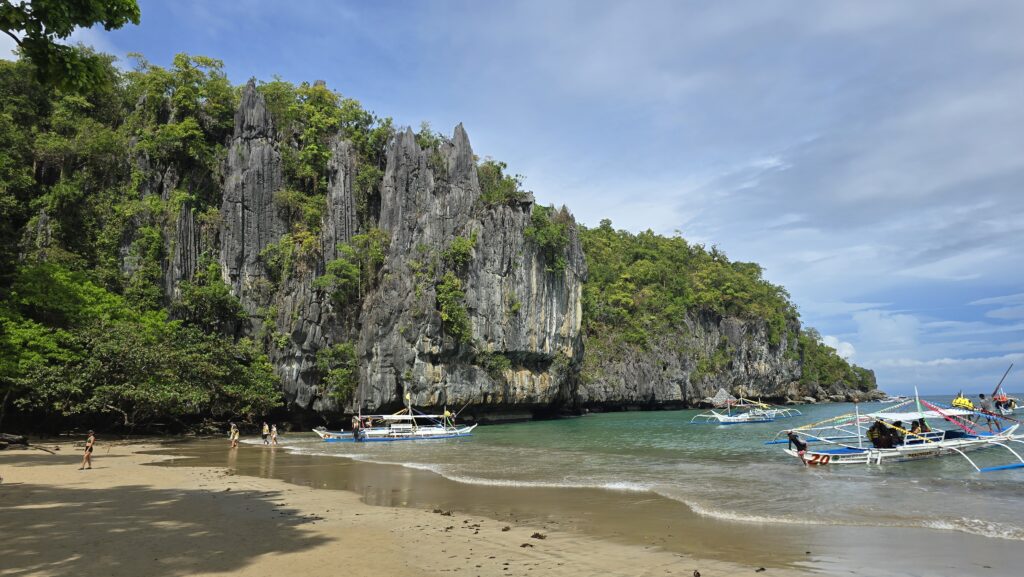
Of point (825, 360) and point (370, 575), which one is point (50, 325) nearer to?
point (370, 575)

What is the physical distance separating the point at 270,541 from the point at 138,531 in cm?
A: 213

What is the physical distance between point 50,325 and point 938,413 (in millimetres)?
36777

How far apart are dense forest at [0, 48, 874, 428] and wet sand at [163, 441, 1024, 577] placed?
15874 mm

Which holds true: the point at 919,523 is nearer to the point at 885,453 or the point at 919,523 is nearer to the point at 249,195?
the point at 885,453

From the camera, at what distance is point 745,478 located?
51.3 ft

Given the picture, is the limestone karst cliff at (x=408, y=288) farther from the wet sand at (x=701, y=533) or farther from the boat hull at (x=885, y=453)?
the boat hull at (x=885, y=453)

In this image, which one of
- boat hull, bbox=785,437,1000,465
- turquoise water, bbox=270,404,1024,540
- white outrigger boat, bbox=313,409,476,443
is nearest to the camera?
turquoise water, bbox=270,404,1024,540

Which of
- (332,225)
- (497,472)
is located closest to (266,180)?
(332,225)

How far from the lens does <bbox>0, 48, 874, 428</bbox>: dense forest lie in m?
25.0

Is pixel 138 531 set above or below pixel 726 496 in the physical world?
above

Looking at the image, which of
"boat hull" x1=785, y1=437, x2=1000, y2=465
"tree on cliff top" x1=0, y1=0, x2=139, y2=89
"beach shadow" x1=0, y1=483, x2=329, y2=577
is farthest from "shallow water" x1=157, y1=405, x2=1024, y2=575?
"tree on cliff top" x1=0, y1=0, x2=139, y2=89

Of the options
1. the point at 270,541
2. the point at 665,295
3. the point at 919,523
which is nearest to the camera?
the point at 270,541

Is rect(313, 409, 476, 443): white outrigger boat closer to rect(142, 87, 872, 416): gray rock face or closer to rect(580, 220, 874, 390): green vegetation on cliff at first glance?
rect(142, 87, 872, 416): gray rock face

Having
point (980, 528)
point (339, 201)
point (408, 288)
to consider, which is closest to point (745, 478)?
point (980, 528)
